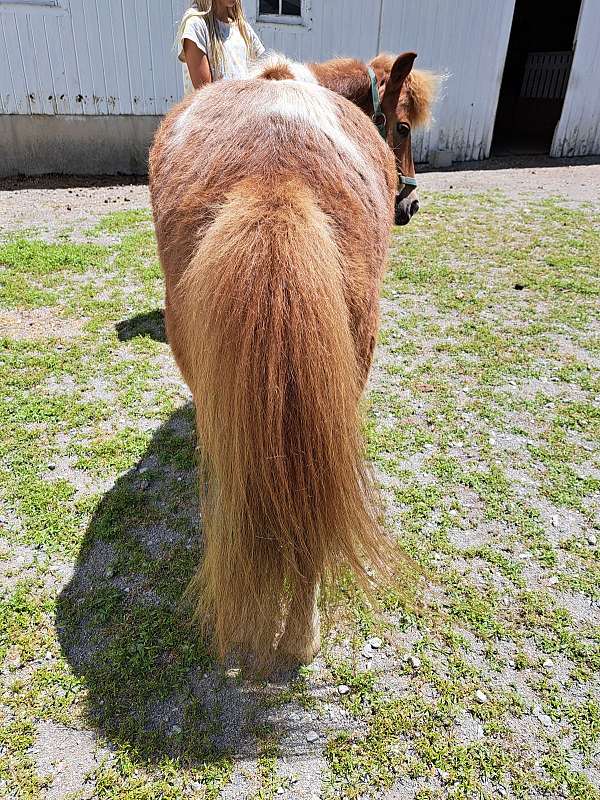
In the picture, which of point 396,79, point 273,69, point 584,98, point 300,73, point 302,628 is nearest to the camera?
point 302,628

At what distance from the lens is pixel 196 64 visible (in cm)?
304

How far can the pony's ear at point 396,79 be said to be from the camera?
2.70 m

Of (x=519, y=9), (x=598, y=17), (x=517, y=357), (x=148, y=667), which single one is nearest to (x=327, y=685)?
(x=148, y=667)

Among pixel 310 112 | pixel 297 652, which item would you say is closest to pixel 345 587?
pixel 297 652

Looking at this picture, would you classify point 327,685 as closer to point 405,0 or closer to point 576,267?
point 576,267

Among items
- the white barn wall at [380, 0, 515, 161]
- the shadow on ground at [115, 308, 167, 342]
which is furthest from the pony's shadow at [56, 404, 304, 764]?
the white barn wall at [380, 0, 515, 161]

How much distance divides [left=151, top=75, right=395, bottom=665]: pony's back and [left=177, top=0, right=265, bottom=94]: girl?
1.40 m

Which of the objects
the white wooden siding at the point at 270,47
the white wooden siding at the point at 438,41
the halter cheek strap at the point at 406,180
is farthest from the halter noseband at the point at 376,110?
the white wooden siding at the point at 438,41

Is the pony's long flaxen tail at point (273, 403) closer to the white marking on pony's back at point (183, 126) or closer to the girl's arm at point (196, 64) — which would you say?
the white marking on pony's back at point (183, 126)

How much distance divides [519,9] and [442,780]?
1726cm

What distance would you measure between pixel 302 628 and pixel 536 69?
16.1 m

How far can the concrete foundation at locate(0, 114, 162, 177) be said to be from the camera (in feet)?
27.4

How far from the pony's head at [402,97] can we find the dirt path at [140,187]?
5.18 meters

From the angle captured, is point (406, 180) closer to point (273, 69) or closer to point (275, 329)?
point (273, 69)
